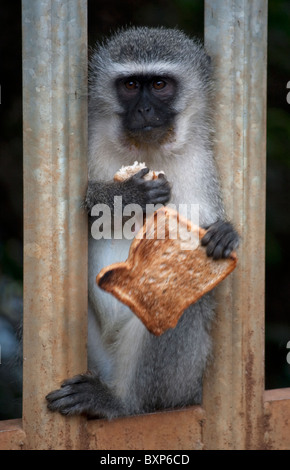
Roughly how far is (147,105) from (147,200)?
454 millimetres

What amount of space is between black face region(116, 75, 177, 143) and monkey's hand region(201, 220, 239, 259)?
20.2 inches

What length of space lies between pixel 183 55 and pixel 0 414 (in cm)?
213

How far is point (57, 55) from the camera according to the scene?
7.11 feet

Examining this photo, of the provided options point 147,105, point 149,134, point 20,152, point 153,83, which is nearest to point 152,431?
point 149,134

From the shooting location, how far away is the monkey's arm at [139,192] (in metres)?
2.48

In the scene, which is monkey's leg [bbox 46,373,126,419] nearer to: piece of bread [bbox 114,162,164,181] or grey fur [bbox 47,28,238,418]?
grey fur [bbox 47,28,238,418]

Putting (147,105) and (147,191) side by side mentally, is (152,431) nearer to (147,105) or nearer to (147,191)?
(147,191)

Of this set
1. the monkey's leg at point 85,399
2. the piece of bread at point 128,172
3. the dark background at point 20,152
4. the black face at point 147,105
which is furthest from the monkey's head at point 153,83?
the monkey's leg at point 85,399

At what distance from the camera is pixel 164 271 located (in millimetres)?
2281

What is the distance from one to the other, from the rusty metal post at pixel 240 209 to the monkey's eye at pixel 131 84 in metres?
0.41

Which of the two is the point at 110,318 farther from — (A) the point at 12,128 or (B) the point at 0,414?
(A) the point at 12,128

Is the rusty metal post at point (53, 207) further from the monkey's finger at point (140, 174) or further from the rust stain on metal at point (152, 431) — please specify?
the monkey's finger at point (140, 174)

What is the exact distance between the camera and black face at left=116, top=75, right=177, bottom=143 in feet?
8.92

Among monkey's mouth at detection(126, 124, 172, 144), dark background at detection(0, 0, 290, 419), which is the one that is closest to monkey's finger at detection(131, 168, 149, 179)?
monkey's mouth at detection(126, 124, 172, 144)
